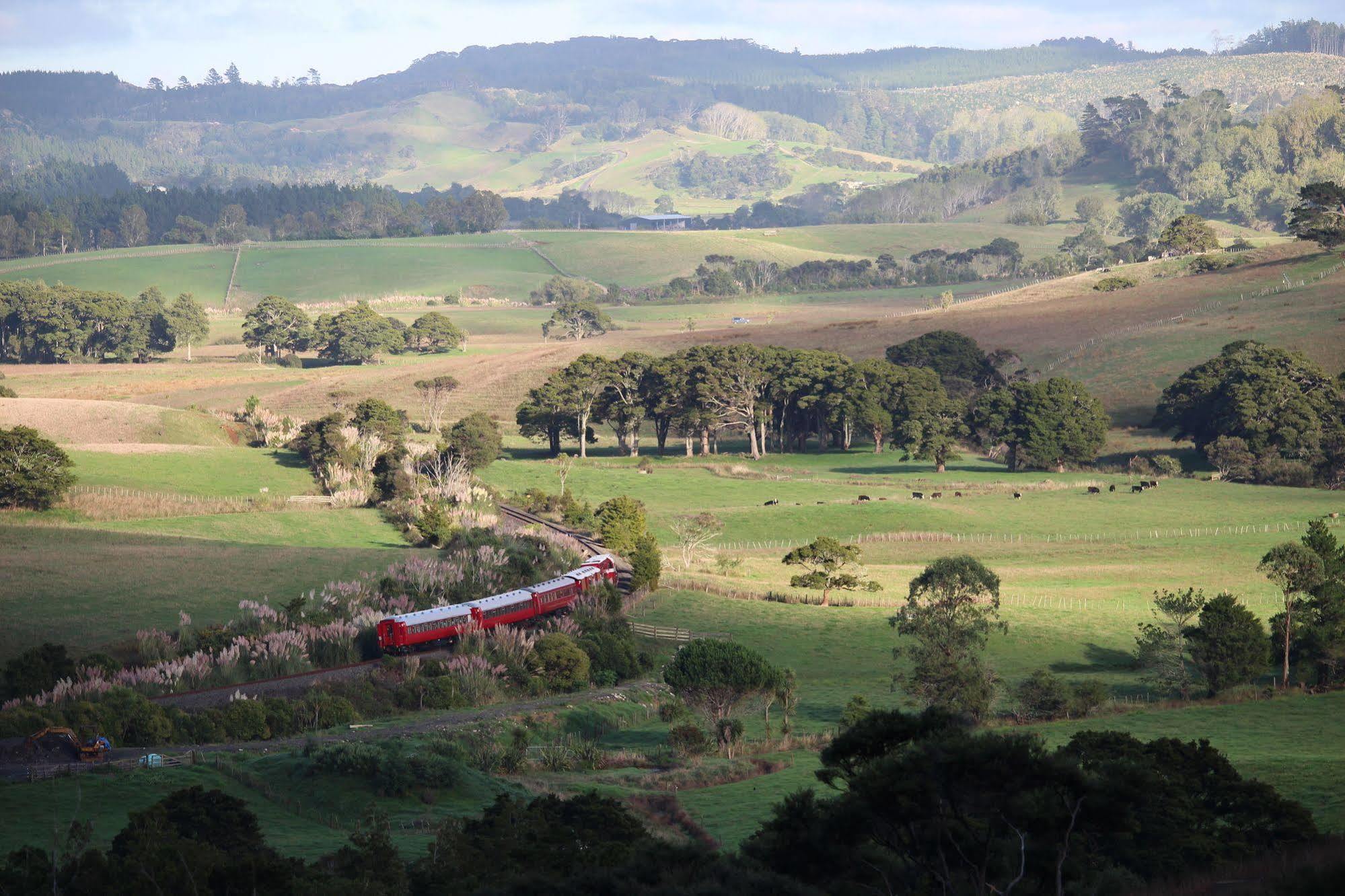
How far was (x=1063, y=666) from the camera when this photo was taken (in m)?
47.8

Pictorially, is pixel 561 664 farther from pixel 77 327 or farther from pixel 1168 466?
pixel 77 327

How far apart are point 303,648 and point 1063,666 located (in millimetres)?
25785

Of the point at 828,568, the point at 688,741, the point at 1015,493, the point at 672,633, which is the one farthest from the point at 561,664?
the point at 1015,493

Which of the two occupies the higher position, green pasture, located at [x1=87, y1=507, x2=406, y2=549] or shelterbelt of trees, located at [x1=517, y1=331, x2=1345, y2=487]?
shelterbelt of trees, located at [x1=517, y1=331, x2=1345, y2=487]

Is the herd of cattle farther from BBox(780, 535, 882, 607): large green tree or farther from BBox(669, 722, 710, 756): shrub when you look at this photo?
BBox(669, 722, 710, 756): shrub

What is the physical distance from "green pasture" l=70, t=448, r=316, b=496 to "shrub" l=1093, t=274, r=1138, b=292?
376 feet

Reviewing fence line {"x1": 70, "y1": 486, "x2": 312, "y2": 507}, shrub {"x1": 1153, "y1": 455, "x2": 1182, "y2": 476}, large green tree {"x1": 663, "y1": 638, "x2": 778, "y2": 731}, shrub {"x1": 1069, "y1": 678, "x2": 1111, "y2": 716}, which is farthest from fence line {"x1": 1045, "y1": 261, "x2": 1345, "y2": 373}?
large green tree {"x1": 663, "y1": 638, "x2": 778, "y2": 731}

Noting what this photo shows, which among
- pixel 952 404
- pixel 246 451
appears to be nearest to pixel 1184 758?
pixel 246 451

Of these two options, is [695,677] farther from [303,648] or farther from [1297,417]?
[1297,417]

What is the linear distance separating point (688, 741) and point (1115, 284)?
147 meters

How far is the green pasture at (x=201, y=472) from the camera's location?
2987 inches

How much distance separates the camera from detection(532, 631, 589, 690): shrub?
43938 mm

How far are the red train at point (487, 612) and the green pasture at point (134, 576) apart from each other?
6429 mm

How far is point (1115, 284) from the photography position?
170 meters
